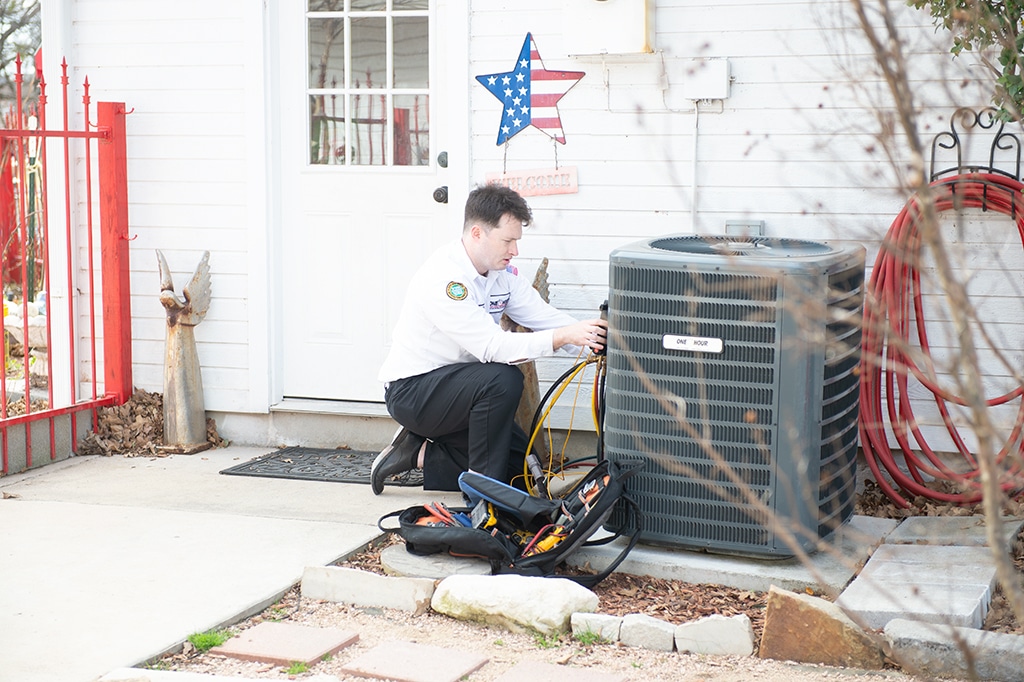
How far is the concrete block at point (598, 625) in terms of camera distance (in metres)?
3.21

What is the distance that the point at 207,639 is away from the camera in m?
3.11

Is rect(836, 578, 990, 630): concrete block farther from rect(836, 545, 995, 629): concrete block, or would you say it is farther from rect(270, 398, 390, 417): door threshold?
rect(270, 398, 390, 417): door threshold

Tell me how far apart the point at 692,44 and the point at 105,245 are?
9.56 feet

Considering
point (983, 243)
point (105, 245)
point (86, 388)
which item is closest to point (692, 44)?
point (983, 243)

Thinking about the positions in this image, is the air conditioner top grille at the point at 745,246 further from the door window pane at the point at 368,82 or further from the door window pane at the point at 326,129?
the door window pane at the point at 326,129

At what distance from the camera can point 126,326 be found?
560 centimetres

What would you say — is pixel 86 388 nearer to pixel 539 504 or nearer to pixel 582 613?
pixel 539 504

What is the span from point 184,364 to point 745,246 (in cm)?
288

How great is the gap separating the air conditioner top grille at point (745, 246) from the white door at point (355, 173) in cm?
151

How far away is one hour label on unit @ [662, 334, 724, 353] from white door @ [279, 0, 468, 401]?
71.4 inches

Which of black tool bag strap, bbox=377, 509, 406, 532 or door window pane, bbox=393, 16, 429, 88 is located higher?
door window pane, bbox=393, 16, 429, 88

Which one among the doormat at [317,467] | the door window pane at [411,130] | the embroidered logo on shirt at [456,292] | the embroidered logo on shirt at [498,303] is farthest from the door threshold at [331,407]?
the embroidered logo on shirt at [456,292]

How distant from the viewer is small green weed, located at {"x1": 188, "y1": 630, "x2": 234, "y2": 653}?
3088mm

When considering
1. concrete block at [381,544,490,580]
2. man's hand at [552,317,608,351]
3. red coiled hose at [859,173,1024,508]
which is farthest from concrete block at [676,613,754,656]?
red coiled hose at [859,173,1024,508]
